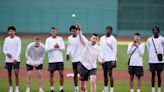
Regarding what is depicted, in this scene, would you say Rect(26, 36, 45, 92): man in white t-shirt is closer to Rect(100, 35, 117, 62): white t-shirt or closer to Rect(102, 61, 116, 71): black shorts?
Rect(100, 35, 117, 62): white t-shirt

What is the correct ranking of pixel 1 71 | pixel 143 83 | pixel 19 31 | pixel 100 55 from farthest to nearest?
pixel 19 31 < pixel 1 71 < pixel 143 83 < pixel 100 55

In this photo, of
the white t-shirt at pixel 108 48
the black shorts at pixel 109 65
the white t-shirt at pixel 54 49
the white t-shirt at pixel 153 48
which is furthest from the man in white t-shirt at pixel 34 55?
the white t-shirt at pixel 153 48

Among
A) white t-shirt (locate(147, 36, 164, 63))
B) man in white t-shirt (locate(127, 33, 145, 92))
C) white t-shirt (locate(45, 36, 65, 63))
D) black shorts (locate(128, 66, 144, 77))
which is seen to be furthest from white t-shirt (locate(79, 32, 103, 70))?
white t-shirt (locate(147, 36, 164, 63))

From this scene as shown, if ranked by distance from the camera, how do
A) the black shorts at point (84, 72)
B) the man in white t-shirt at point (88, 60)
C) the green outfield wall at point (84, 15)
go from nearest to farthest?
the man in white t-shirt at point (88, 60)
the black shorts at point (84, 72)
the green outfield wall at point (84, 15)

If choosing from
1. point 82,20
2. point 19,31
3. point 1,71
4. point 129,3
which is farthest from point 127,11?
point 1,71

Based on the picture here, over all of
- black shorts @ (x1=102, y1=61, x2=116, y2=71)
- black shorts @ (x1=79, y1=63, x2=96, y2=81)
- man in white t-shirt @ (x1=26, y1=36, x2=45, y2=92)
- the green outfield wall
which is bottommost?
black shorts @ (x1=79, y1=63, x2=96, y2=81)

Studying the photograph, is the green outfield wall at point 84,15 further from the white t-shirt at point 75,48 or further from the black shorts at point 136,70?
the black shorts at point 136,70

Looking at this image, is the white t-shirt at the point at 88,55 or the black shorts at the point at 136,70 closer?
the white t-shirt at the point at 88,55

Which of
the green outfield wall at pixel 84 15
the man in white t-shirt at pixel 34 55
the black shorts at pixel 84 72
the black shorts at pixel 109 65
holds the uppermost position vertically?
the green outfield wall at pixel 84 15

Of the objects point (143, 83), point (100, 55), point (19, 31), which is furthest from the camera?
point (19, 31)

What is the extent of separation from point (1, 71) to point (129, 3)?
38849 millimetres

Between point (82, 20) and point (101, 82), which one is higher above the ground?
point (82, 20)

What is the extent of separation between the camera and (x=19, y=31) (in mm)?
62375

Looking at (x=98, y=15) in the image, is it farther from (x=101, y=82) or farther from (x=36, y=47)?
(x=36, y=47)
